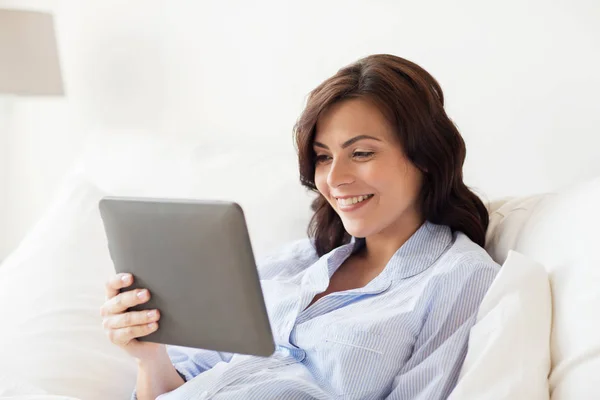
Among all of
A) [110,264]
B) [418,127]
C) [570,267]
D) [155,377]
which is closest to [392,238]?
[418,127]

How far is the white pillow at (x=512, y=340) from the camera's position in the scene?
0.99 metres

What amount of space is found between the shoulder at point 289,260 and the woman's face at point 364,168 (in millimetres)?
213

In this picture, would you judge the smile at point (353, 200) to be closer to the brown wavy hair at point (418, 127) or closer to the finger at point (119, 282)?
the brown wavy hair at point (418, 127)

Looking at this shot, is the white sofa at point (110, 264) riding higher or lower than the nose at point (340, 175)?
lower

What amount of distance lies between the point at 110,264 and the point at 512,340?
88 centimetres

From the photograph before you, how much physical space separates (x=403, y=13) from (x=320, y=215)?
47cm

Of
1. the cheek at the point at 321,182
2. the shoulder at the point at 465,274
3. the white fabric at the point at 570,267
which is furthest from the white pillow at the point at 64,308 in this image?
the white fabric at the point at 570,267

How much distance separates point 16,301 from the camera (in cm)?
150

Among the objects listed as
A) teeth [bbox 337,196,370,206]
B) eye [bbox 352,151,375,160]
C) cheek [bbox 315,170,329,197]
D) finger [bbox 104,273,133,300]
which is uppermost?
eye [bbox 352,151,375,160]

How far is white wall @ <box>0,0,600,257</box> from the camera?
56.2 inches

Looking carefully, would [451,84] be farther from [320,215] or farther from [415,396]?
[415,396]

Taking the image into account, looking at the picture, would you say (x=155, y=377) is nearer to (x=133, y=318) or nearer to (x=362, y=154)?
(x=133, y=318)

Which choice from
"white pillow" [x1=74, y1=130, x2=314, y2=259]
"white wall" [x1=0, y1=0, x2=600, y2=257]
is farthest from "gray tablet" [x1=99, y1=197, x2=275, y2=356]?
"white wall" [x1=0, y1=0, x2=600, y2=257]

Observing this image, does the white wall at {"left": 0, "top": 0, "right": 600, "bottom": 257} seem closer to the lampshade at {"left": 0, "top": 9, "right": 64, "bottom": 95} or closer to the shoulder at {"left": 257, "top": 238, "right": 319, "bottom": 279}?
the lampshade at {"left": 0, "top": 9, "right": 64, "bottom": 95}
